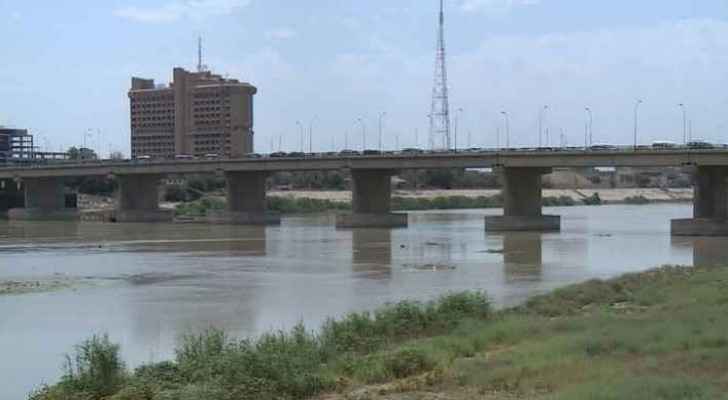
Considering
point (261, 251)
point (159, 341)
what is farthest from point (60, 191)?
point (159, 341)

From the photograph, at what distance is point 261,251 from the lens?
61.9 meters

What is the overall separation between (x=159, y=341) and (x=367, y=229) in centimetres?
6771

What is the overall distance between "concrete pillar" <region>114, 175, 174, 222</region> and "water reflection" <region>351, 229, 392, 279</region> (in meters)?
34.5

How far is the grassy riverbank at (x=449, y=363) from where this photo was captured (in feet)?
43.6

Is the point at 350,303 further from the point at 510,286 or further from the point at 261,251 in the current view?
the point at 261,251

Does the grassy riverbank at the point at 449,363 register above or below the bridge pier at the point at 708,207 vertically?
below

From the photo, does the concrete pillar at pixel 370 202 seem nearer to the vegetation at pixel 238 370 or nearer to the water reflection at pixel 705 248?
the water reflection at pixel 705 248

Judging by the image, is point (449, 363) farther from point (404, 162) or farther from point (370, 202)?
point (370, 202)

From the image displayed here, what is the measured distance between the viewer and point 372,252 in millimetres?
59125

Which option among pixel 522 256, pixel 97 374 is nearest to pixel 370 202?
Answer: pixel 522 256

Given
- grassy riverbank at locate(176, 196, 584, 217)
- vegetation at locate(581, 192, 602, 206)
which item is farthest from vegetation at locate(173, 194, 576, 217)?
vegetation at locate(581, 192, 602, 206)

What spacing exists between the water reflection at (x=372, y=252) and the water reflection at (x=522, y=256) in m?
5.77

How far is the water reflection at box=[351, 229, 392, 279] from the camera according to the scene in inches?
1794

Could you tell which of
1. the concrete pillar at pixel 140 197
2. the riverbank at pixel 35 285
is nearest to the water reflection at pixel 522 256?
the riverbank at pixel 35 285
